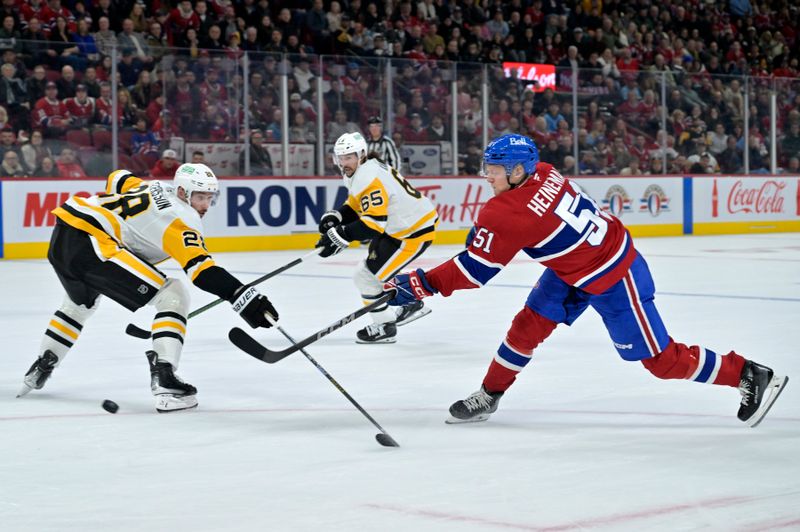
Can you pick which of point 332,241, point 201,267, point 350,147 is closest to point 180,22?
point 350,147

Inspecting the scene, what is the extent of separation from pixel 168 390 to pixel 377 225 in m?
2.50

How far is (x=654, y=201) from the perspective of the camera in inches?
664

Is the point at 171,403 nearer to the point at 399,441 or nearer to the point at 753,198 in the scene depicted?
the point at 399,441

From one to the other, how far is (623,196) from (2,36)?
8139 millimetres

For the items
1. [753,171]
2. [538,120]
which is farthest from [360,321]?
[753,171]

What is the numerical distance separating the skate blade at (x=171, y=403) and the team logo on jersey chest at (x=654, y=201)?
12.8 m

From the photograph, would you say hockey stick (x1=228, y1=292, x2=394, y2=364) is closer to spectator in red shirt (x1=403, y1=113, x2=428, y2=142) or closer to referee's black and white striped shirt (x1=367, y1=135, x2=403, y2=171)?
referee's black and white striped shirt (x1=367, y1=135, x2=403, y2=171)

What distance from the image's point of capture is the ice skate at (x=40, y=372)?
4934mm

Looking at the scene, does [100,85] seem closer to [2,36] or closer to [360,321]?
[2,36]

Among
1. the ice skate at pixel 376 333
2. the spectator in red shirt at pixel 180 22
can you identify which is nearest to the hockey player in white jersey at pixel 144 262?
the ice skate at pixel 376 333

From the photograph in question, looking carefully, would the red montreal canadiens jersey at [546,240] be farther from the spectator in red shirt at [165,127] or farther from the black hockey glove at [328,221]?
the spectator in red shirt at [165,127]

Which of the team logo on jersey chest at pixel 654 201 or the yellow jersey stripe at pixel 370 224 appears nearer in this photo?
the yellow jersey stripe at pixel 370 224

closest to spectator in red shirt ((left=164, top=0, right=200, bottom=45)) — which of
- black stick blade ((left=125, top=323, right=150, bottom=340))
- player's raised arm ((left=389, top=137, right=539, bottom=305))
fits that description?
black stick blade ((left=125, top=323, right=150, bottom=340))

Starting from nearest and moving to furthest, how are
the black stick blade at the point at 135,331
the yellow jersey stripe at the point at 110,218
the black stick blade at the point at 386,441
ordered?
the black stick blade at the point at 386,441 < the yellow jersey stripe at the point at 110,218 < the black stick blade at the point at 135,331
